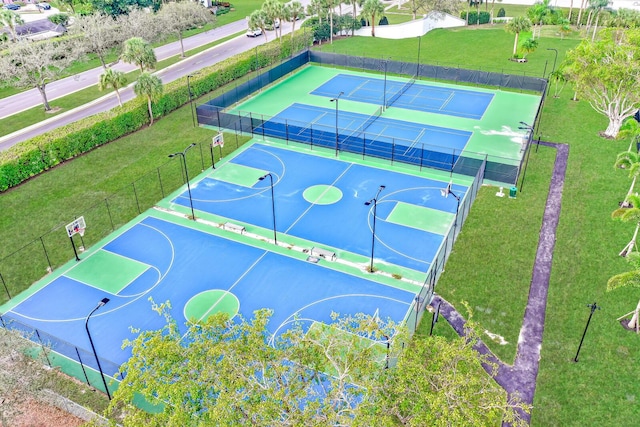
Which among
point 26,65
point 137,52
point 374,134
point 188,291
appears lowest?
point 188,291

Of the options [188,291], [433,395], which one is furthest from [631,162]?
[188,291]

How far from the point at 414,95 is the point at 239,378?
53289mm

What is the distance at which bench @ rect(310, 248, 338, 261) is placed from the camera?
117ft

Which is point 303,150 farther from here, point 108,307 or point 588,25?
point 588,25

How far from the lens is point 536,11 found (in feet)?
275

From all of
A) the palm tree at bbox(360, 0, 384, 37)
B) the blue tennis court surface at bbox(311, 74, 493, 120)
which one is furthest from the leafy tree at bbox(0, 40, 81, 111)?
the palm tree at bbox(360, 0, 384, 37)

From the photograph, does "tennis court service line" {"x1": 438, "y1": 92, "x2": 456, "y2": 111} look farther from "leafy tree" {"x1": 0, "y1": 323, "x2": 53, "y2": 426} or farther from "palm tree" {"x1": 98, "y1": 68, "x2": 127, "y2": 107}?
"leafy tree" {"x1": 0, "y1": 323, "x2": 53, "y2": 426}

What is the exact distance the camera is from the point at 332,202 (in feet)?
139

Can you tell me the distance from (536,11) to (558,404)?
253ft

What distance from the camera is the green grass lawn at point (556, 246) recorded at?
26156 mm

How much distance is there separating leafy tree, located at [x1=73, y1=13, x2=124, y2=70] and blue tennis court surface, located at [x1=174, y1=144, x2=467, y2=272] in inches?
1421

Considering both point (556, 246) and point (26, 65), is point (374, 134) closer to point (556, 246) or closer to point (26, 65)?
point (556, 246)

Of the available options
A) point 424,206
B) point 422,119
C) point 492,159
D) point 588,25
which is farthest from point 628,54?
point 588,25

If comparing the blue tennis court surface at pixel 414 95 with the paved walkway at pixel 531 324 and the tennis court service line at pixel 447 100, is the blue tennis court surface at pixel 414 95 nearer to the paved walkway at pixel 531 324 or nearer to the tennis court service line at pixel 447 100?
the tennis court service line at pixel 447 100
